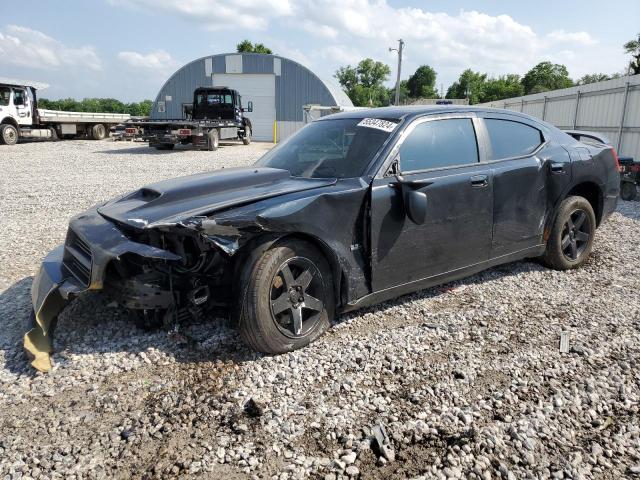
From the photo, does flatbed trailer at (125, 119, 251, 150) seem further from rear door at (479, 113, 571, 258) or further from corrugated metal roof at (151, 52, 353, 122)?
rear door at (479, 113, 571, 258)

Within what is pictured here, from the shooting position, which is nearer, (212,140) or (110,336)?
(110,336)

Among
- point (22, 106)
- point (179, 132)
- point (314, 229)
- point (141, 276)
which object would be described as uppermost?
point (22, 106)

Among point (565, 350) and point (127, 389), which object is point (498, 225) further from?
point (127, 389)

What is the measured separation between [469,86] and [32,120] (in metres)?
87.7

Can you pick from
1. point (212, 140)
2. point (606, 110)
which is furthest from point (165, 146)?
point (606, 110)

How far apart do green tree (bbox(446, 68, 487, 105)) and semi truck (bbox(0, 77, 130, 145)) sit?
7903 centimetres

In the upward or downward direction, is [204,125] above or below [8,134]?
above

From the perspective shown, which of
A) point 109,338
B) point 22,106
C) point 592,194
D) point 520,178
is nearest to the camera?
point 109,338

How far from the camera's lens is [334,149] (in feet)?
12.7

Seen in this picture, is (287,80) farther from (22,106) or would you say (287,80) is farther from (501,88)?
(501,88)

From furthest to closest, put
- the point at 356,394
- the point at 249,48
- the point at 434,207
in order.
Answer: the point at 249,48
the point at 434,207
the point at 356,394

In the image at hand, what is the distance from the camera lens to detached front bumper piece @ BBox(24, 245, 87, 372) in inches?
122

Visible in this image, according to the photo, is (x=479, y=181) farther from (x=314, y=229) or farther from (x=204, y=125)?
(x=204, y=125)

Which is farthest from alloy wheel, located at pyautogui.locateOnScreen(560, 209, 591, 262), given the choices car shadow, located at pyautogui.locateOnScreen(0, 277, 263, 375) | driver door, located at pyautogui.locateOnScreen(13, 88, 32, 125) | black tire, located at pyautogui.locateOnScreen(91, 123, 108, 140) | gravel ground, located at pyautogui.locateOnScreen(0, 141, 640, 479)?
black tire, located at pyautogui.locateOnScreen(91, 123, 108, 140)
